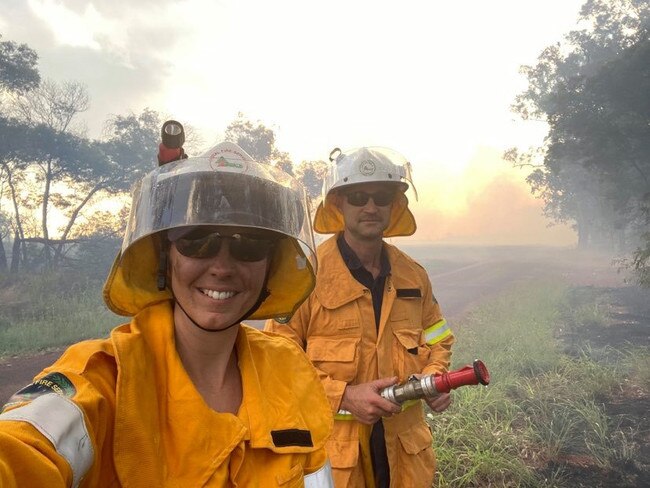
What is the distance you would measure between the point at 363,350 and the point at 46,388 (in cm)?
170

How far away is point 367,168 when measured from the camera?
284 centimetres

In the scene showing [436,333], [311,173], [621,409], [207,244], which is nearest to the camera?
[207,244]

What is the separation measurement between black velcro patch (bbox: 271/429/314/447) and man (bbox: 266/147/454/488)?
788mm

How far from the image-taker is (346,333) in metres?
2.40

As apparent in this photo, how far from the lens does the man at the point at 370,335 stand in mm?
2262

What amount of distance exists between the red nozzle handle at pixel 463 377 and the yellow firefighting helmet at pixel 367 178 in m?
1.25

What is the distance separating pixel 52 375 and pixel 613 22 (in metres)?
31.3

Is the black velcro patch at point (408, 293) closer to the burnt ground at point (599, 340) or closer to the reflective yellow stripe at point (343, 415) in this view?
the reflective yellow stripe at point (343, 415)

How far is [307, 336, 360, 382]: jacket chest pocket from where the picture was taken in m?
2.34

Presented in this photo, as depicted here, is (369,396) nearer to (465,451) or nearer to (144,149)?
(465,451)

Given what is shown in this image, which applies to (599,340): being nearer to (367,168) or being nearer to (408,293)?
(408,293)

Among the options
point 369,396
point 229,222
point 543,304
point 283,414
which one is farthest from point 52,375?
point 543,304

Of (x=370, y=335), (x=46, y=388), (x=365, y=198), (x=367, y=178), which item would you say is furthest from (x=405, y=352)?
(x=46, y=388)

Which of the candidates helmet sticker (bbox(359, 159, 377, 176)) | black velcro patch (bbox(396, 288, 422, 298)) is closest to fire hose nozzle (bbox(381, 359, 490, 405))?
black velcro patch (bbox(396, 288, 422, 298))
